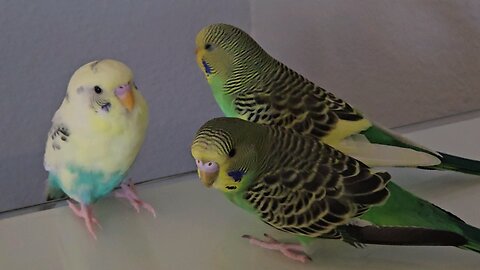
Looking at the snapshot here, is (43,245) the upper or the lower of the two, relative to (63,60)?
lower

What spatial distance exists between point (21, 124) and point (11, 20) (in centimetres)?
A: 16

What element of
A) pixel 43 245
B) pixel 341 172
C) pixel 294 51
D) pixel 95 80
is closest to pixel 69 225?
pixel 43 245

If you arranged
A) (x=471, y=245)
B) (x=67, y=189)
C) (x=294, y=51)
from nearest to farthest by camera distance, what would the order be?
(x=471, y=245) < (x=67, y=189) < (x=294, y=51)

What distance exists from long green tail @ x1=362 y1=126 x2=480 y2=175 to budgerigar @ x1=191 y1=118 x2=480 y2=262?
0.32 feet

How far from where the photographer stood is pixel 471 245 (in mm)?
611

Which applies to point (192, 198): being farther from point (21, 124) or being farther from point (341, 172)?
point (21, 124)

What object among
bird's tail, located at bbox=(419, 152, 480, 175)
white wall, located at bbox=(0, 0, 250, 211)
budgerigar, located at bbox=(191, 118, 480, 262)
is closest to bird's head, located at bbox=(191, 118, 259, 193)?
budgerigar, located at bbox=(191, 118, 480, 262)

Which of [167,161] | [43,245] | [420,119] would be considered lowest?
[43,245]

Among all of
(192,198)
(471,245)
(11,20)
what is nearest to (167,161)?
(192,198)

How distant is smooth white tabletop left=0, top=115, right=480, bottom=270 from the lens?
2.18ft

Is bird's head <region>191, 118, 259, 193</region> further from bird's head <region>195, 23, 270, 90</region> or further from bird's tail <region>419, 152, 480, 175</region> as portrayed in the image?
bird's tail <region>419, 152, 480, 175</region>

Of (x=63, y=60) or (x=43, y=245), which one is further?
(x=63, y=60)

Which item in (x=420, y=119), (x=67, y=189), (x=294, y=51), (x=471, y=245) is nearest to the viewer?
(x=471, y=245)

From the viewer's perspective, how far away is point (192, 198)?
786 millimetres
